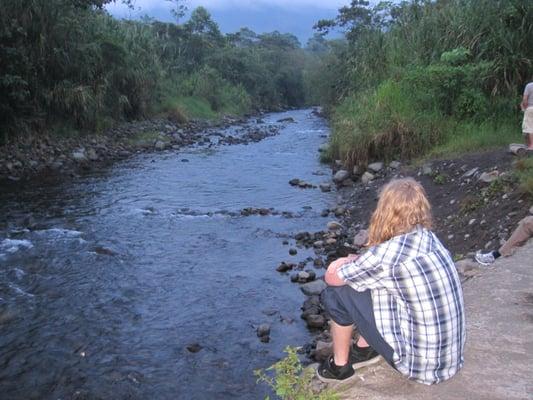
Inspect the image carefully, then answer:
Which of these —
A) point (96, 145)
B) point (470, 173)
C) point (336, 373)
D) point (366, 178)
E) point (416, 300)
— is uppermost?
point (416, 300)

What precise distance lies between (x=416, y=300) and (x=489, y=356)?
3.42ft

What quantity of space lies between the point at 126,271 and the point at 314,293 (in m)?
2.68

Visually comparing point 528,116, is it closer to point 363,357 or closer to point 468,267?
point 468,267

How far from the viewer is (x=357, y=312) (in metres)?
3.20

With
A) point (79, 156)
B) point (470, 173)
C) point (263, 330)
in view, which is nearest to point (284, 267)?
point (263, 330)

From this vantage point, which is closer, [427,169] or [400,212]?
[400,212]

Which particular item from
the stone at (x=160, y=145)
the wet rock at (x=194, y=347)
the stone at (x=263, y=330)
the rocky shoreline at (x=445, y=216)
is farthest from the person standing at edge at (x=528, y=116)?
the stone at (x=160, y=145)

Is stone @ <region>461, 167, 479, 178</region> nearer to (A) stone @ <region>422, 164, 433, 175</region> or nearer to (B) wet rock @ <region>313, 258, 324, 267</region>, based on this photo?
(A) stone @ <region>422, 164, 433, 175</region>

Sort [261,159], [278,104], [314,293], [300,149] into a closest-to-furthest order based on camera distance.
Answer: [314,293], [261,159], [300,149], [278,104]

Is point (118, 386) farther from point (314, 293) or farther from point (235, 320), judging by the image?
point (314, 293)

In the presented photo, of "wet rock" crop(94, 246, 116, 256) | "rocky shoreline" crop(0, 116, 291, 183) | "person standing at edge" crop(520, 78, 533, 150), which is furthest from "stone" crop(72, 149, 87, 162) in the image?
"person standing at edge" crop(520, 78, 533, 150)

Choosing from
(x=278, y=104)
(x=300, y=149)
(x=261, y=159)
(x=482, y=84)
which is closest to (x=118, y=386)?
(x=482, y=84)

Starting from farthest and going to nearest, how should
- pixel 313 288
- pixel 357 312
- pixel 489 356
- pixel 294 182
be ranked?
pixel 294 182 < pixel 313 288 < pixel 489 356 < pixel 357 312

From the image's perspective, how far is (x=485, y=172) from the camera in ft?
28.6
